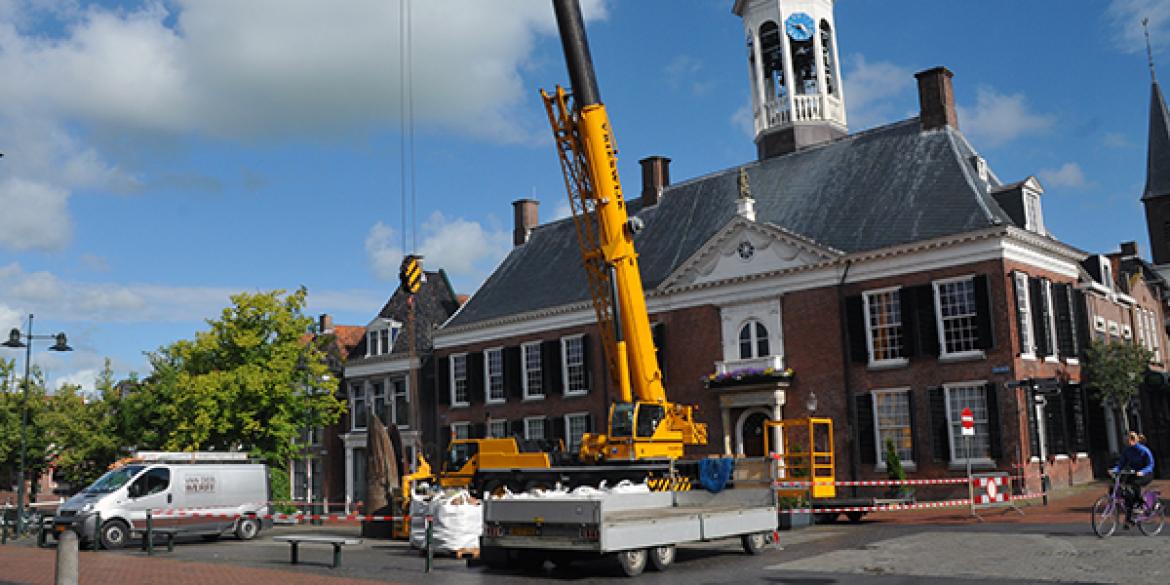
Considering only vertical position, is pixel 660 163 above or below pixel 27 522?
above

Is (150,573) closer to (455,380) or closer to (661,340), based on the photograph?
(661,340)

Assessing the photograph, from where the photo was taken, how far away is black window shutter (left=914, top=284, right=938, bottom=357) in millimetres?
28031

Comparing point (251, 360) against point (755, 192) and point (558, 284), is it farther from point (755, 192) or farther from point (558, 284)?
point (755, 192)

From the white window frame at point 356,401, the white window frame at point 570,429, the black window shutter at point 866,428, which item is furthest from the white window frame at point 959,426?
the white window frame at point 356,401

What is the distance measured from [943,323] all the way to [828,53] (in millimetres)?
12800

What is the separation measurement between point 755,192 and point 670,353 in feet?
22.1

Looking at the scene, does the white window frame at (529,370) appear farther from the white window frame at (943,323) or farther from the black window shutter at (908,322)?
the white window frame at (943,323)

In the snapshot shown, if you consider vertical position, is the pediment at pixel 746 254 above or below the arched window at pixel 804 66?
below

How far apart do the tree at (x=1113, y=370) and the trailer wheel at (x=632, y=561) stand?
2070 centimetres

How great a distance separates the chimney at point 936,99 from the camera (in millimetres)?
31547

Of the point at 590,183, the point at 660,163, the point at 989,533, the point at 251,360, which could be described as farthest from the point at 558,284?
the point at 989,533

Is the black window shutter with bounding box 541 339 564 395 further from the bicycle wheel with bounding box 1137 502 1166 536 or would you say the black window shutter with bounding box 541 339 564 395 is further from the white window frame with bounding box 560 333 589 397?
the bicycle wheel with bounding box 1137 502 1166 536

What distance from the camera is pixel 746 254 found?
106ft

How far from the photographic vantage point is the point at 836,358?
29875 millimetres
